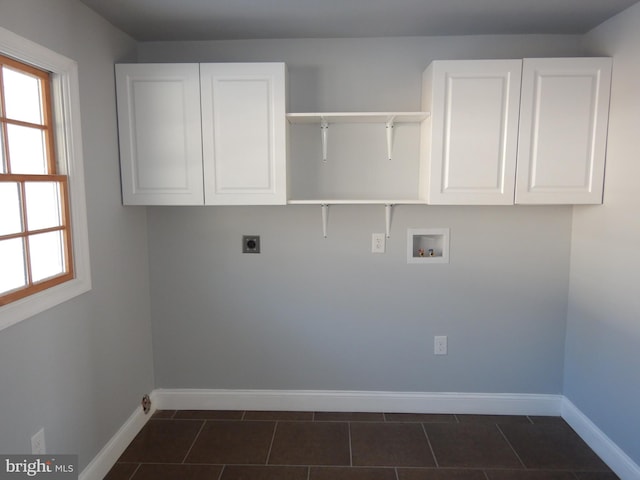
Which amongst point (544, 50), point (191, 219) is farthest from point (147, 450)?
point (544, 50)

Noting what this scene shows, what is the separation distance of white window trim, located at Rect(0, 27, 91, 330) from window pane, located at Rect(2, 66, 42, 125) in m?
0.06

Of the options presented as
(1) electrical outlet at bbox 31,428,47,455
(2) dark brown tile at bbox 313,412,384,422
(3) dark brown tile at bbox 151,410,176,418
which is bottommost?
(3) dark brown tile at bbox 151,410,176,418

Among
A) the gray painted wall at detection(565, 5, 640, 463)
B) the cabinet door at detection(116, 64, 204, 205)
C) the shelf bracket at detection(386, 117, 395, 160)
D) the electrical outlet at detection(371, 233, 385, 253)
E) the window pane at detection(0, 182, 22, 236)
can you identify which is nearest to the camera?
the window pane at detection(0, 182, 22, 236)

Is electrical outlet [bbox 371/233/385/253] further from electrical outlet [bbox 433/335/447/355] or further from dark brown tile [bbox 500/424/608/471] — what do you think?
dark brown tile [bbox 500/424/608/471]

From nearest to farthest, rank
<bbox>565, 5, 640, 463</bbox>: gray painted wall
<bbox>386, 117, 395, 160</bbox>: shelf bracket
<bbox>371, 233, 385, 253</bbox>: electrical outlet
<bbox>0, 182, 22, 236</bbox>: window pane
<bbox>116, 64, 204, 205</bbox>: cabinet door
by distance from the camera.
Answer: <bbox>0, 182, 22, 236</bbox>: window pane
<bbox>565, 5, 640, 463</bbox>: gray painted wall
<bbox>116, 64, 204, 205</bbox>: cabinet door
<bbox>386, 117, 395, 160</bbox>: shelf bracket
<bbox>371, 233, 385, 253</bbox>: electrical outlet

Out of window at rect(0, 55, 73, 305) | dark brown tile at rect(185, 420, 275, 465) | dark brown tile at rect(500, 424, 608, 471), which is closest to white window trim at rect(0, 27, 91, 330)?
window at rect(0, 55, 73, 305)

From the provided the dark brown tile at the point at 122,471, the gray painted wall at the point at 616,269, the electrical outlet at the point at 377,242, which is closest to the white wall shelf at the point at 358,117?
the electrical outlet at the point at 377,242

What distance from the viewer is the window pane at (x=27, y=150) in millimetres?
1562

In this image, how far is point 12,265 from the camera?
1.55m

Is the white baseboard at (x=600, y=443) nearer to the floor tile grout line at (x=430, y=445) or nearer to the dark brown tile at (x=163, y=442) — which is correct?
the floor tile grout line at (x=430, y=445)

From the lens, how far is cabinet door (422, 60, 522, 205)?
84.0 inches

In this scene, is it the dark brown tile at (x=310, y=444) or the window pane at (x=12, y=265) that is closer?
the window pane at (x=12, y=265)

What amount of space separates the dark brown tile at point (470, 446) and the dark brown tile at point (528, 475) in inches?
1.8
